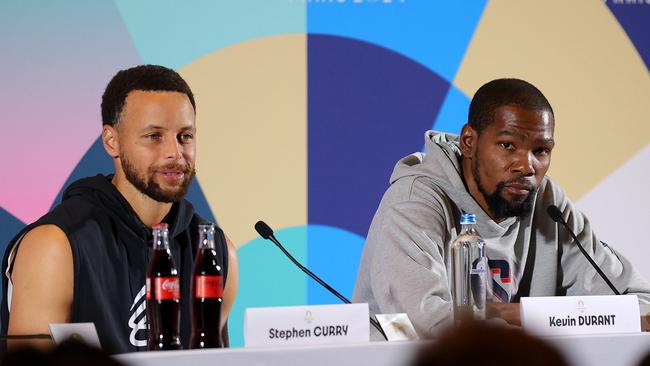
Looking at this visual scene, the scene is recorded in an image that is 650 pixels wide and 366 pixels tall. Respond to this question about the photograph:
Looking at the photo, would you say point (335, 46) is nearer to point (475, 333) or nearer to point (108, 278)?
point (108, 278)

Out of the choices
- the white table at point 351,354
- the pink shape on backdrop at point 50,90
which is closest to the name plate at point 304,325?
the white table at point 351,354

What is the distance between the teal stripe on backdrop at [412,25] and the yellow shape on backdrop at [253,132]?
0.58 ft

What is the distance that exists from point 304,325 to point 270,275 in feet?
6.78

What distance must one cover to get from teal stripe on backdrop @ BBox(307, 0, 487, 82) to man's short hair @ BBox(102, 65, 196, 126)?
152 cm

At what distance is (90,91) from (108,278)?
1.59 metres

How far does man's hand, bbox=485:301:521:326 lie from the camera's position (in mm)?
2742

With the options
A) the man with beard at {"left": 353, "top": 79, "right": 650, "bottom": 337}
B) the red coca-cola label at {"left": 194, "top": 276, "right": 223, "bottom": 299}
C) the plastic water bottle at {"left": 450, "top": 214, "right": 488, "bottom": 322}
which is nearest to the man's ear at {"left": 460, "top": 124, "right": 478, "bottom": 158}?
the man with beard at {"left": 353, "top": 79, "right": 650, "bottom": 337}

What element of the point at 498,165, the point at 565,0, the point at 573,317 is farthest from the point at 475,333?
the point at 565,0

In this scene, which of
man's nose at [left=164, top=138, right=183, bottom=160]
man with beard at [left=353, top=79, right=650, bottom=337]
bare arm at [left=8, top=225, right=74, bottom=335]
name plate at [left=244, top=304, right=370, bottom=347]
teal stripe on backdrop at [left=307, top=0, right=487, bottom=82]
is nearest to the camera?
name plate at [left=244, top=304, right=370, bottom=347]

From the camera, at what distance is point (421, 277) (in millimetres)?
2881

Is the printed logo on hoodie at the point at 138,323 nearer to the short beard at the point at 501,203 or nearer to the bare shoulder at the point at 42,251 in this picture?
the bare shoulder at the point at 42,251

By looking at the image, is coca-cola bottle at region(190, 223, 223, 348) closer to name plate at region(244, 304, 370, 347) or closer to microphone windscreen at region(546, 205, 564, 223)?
name plate at region(244, 304, 370, 347)

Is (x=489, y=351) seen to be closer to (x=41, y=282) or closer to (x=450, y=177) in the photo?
(x=41, y=282)

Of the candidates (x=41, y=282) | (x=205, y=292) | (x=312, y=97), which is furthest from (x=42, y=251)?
(x=312, y=97)
